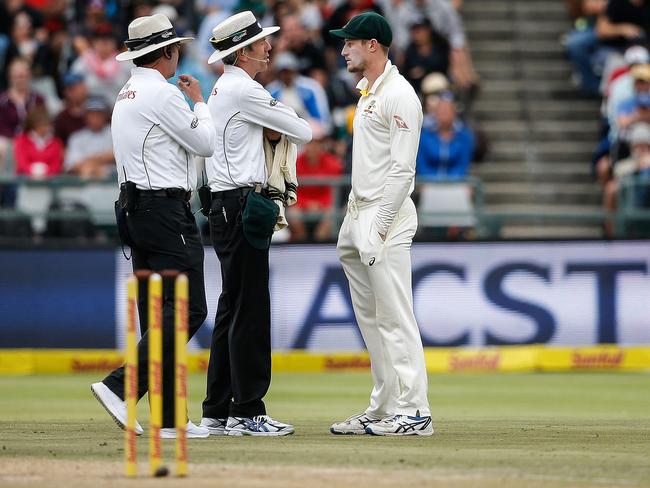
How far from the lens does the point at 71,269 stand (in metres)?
17.6

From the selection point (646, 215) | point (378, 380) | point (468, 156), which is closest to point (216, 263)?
point (468, 156)

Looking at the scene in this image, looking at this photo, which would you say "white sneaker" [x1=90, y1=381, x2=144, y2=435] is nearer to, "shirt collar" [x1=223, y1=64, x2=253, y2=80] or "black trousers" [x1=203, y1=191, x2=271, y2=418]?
"black trousers" [x1=203, y1=191, x2=271, y2=418]

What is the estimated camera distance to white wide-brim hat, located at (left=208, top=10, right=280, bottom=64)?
32.6 ft

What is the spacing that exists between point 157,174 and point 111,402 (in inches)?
59.2

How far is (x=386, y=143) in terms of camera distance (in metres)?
10.0

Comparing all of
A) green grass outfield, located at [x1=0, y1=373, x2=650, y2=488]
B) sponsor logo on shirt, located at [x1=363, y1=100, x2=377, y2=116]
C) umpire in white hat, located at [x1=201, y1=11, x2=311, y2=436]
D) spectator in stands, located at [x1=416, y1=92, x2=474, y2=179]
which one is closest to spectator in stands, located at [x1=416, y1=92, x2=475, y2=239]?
spectator in stands, located at [x1=416, y1=92, x2=474, y2=179]

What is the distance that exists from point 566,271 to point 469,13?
7.79 m

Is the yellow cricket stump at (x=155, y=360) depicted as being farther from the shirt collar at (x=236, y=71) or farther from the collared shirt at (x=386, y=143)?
the shirt collar at (x=236, y=71)

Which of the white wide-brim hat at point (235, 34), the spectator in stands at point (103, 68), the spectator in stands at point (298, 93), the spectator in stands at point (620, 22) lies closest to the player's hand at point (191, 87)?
the white wide-brim hat at point (235, 34)

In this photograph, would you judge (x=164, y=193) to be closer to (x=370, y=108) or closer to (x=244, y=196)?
(x=244, y=196)

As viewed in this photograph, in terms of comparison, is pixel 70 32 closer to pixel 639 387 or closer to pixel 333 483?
pixel 639 387

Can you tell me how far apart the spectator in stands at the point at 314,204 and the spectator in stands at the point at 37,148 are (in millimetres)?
3137

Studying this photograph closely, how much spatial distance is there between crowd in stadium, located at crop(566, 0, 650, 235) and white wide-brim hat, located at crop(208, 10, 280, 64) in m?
8.90

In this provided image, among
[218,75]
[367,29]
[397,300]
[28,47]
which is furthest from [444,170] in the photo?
[397,300]
